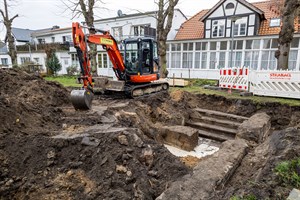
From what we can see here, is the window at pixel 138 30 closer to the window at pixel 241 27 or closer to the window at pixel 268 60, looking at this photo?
the window at pixel 241 27

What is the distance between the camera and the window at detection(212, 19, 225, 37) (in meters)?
14.0

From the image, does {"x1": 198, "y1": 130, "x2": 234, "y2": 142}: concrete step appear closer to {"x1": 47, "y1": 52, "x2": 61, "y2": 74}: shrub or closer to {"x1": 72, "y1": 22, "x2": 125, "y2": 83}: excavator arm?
{"x1": 72, "y1": 22, "x2": 125, "y2": 83}: excavator arm

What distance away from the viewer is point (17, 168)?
320cm

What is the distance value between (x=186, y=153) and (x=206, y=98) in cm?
368

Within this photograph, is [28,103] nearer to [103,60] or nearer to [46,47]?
[103,60]

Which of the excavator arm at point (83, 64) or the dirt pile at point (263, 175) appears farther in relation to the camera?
the excavator arm at point (83, 64)

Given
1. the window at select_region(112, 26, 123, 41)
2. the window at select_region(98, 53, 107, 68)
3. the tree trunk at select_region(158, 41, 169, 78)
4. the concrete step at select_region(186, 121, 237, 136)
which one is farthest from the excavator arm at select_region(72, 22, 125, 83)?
the window at select_region(98, 53, 107, 68)

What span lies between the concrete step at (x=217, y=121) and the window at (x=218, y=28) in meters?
8.70

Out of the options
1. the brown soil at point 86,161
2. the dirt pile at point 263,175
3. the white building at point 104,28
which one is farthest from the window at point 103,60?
the dirt pile at point 263,175

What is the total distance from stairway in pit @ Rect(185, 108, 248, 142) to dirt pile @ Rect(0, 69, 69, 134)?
5062 mm

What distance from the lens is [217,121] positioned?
7566 millimetres

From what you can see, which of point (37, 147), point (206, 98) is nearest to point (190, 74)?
point (206, 98)

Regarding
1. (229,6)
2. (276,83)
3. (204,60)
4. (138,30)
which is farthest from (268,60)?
(138,30)

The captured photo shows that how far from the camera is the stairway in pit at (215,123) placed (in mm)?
7078
